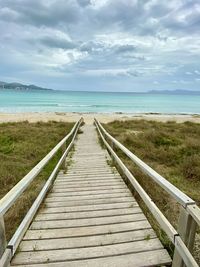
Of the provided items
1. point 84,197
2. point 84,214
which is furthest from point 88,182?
point 84,214

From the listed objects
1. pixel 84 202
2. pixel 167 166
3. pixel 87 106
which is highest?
pixel 84 202

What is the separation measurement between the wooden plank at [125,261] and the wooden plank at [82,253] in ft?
0.21

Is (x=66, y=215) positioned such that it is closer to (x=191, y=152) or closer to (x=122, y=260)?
(x=122, y=260)

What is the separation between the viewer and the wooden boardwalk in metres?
2.75

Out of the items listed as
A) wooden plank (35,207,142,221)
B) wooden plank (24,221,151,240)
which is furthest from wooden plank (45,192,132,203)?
wooden plank (24,221,151,240)

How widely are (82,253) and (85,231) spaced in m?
0.47

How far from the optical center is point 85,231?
331 cm

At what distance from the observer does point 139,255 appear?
2.81 meters

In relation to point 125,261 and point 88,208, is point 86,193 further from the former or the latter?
point 125,261

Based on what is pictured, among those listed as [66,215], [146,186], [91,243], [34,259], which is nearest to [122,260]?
[91,243]

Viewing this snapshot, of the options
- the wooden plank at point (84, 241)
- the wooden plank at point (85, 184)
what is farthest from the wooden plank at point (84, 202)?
the wooden plank at point (84, 241)

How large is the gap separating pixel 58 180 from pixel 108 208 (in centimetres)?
209

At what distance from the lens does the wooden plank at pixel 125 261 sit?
2.66 meters

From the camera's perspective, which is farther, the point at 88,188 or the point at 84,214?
the point at 88,188
